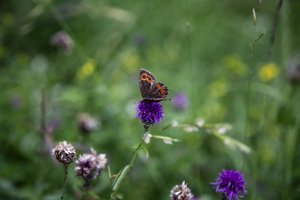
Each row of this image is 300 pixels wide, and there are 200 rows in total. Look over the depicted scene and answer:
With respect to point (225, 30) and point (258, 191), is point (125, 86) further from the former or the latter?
point (225, 30)

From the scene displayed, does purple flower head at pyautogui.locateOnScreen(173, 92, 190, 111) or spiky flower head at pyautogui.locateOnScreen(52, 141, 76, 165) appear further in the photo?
purple flower head at pyautogui.locateOnScreen(173, 92, 190, 111)

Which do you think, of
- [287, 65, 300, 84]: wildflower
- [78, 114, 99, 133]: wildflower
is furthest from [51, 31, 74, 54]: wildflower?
[287, 65, 300, 84]: wildflower

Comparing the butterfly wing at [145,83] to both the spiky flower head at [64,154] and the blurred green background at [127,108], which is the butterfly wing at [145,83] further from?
the spiky flower head at [64,154]

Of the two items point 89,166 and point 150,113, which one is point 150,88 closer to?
point 150,113

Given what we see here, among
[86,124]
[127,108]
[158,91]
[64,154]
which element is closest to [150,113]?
[158,91]

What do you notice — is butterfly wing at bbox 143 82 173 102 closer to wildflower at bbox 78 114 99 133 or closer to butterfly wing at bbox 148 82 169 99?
butterfly wing at bbox 148 82 169 99

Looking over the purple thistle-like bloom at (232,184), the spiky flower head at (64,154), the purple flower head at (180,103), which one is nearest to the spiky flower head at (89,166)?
the spiky flower head at (64,154)
